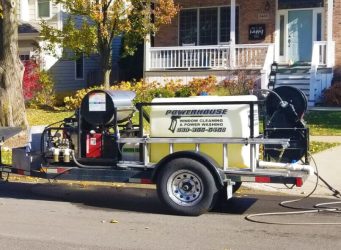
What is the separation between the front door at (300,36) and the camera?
24.7 m

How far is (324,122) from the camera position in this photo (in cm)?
1830

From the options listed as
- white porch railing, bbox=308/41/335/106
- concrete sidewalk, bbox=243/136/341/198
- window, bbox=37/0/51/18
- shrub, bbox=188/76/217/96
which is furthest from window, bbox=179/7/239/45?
concrete sidewalk, bbox=243/136/341/198

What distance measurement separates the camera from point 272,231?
752 cm

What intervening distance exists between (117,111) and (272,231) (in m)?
2.73

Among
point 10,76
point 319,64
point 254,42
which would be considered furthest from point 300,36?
point 10,76

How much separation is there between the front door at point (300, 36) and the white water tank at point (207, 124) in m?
16.9

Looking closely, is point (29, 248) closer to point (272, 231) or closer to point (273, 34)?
point (272, 231)

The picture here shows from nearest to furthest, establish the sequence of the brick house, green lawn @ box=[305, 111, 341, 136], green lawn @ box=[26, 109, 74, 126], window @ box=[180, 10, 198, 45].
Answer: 1. green lawn @ box=[305, 111, 341, 136]
2. green lawn @ box=[26, 109, 74, 126]
3. the brick house
4. window @ box=[180, 10, 198, 45]

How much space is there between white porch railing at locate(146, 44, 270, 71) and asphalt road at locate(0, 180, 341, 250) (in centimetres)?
1424

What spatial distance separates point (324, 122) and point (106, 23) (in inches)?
347

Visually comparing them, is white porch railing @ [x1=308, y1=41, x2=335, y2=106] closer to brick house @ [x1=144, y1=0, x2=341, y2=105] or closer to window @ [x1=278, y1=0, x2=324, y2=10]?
brick house @ [x1=144, y1=0, x2=341, y2=105]

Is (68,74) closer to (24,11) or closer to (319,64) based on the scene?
(24,11)

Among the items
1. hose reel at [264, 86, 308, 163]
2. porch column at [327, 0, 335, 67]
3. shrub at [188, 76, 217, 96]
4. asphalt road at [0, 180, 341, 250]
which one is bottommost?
asphalt road at [0, 180, 341, 250]

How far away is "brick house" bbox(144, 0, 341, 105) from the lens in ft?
75.7
